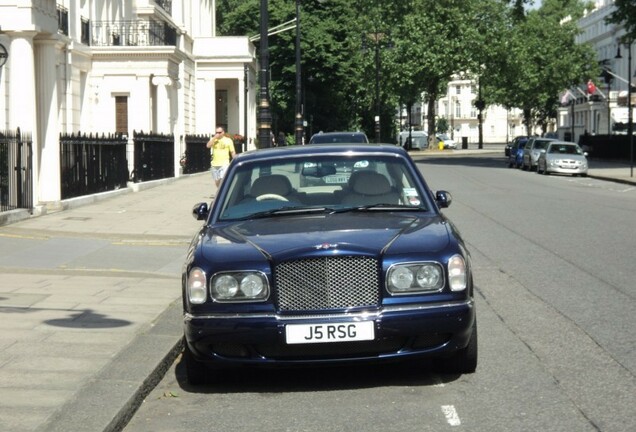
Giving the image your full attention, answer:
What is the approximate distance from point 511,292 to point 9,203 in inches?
491

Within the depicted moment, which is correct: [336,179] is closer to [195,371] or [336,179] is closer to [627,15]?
[195,371]

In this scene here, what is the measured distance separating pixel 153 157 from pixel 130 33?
9.41 m

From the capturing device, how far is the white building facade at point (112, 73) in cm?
2298

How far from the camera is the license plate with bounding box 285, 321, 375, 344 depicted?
6969 mm

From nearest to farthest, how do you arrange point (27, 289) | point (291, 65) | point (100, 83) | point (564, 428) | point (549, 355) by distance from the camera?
point (564, 428) → point (549, 355) → point (27, 289) → point (100, 83) → point (291, 65)

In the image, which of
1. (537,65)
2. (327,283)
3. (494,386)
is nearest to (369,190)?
(327,283)

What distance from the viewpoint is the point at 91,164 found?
1094 inches

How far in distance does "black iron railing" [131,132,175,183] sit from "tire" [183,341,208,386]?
85.8 feet

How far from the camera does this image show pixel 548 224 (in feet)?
68.4

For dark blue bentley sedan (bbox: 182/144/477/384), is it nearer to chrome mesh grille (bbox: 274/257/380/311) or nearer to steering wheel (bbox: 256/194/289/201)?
chrome mesh grille (bbox: 274/257/380/311)

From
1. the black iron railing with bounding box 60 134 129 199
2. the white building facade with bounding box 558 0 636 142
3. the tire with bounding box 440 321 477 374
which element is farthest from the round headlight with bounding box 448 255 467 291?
the white building facade with bounding box 558 0 636 142

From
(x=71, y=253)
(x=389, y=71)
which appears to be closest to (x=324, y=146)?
(x=71, y=253)

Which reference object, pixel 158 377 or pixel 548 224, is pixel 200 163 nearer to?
pixel 548 224

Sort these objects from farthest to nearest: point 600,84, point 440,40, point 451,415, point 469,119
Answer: point 469,119
point 600,84
point 440,40
point 451,415
